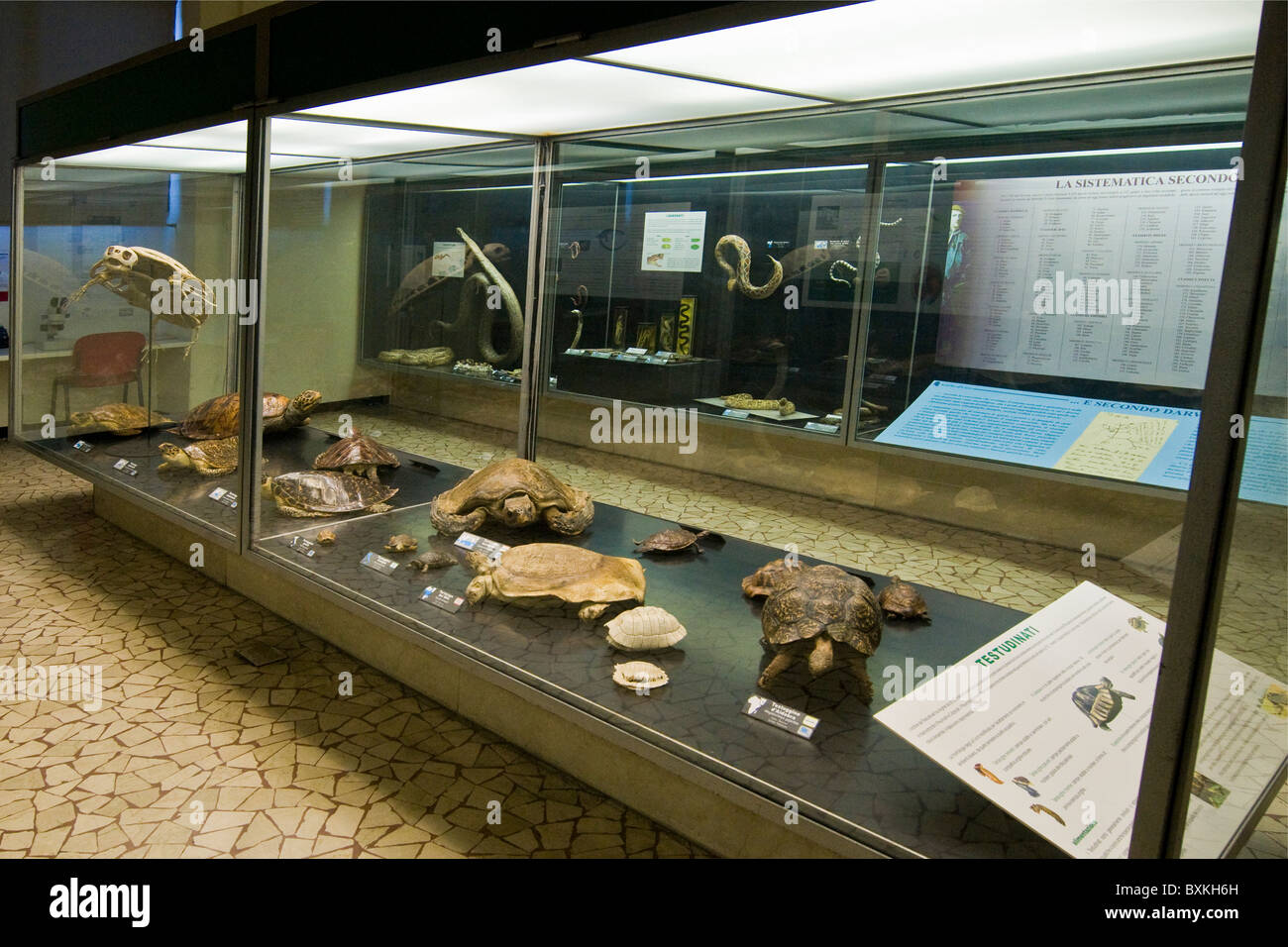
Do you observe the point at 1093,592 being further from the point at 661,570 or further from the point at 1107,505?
the point at 661,570

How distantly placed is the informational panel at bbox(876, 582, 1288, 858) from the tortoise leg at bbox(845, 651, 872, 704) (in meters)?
0.23

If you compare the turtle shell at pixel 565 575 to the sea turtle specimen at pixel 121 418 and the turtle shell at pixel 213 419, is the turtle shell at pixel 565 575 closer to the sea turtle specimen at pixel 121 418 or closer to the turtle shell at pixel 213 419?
the turtle shell at pixel 213 419

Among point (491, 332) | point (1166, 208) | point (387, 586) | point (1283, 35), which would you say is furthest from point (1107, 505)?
point (491, 332)

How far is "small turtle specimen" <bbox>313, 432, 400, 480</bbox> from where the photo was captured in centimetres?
358

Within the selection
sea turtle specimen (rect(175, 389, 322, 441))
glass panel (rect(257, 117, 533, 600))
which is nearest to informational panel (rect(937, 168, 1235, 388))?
glass panel (rect(257, 117, 533, 600))

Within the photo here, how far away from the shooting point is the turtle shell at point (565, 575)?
2.57 meters

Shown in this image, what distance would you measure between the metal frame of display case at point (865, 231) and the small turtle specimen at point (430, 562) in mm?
234

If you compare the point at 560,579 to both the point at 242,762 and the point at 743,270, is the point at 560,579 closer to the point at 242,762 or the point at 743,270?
the point at 242,762

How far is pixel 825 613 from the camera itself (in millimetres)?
2113

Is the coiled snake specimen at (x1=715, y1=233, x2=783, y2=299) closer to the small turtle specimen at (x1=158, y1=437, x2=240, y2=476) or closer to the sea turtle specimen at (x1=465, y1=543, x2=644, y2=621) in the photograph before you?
the sea turtle specimen at (x1=465, y1=543, x2=644, y2=621)

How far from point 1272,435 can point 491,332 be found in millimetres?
2802

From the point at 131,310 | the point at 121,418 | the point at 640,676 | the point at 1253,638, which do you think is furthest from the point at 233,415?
the point at 1253,638
